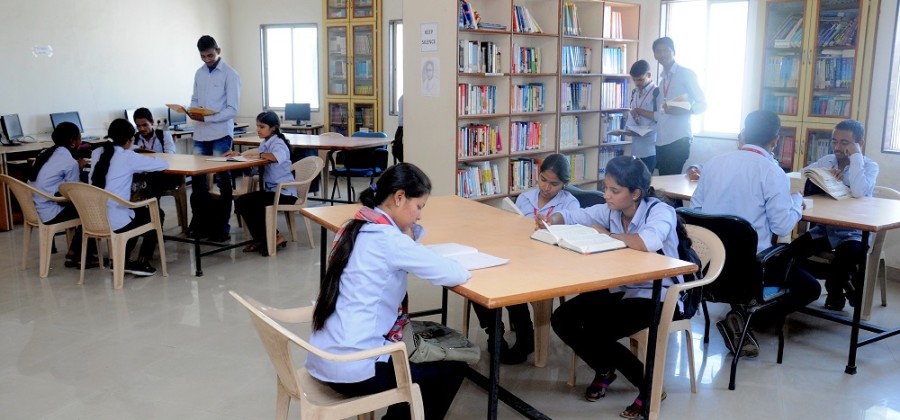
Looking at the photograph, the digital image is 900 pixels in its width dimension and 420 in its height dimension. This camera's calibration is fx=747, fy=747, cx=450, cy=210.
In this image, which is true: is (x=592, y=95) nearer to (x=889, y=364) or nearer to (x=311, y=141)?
(x=311, y=141)

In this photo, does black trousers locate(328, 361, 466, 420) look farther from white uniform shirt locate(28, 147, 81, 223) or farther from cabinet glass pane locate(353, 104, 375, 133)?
cabinet glass pane locate(353, 104, 375, 133)

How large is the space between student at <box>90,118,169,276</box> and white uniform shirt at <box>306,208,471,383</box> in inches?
131

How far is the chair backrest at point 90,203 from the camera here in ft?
16.5

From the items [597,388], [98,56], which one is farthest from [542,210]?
[98,56]

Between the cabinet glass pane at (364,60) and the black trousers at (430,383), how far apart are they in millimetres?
7853

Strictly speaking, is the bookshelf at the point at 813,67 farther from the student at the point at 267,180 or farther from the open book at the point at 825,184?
the student at the point at 267,180

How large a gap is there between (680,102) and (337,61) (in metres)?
5.60

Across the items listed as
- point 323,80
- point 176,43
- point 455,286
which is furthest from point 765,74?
point 176,43

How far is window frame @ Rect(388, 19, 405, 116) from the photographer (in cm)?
991

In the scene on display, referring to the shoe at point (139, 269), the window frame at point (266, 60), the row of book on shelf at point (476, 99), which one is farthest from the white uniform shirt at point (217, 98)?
the window frame at point (266, 60)

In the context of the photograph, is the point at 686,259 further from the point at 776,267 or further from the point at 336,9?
the point at 336,9

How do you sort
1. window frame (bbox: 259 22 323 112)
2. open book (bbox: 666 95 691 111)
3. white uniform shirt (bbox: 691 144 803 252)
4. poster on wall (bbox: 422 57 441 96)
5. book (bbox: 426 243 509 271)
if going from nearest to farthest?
1. book (bbox: 426 243 509 271)
2. white uniform shirt (bbox: 691 144 803 252)
3. poster on wall (bbox: 422 57 441 96)
4. open book (bbox: 666 95 691 111)
5. window frame (bbox: 259 22 323 112)

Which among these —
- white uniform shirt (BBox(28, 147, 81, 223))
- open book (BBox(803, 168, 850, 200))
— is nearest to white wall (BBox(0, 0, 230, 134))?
white uniform shirt (BBox(28, 147, 81, 223))

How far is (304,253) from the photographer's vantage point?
626 cm
